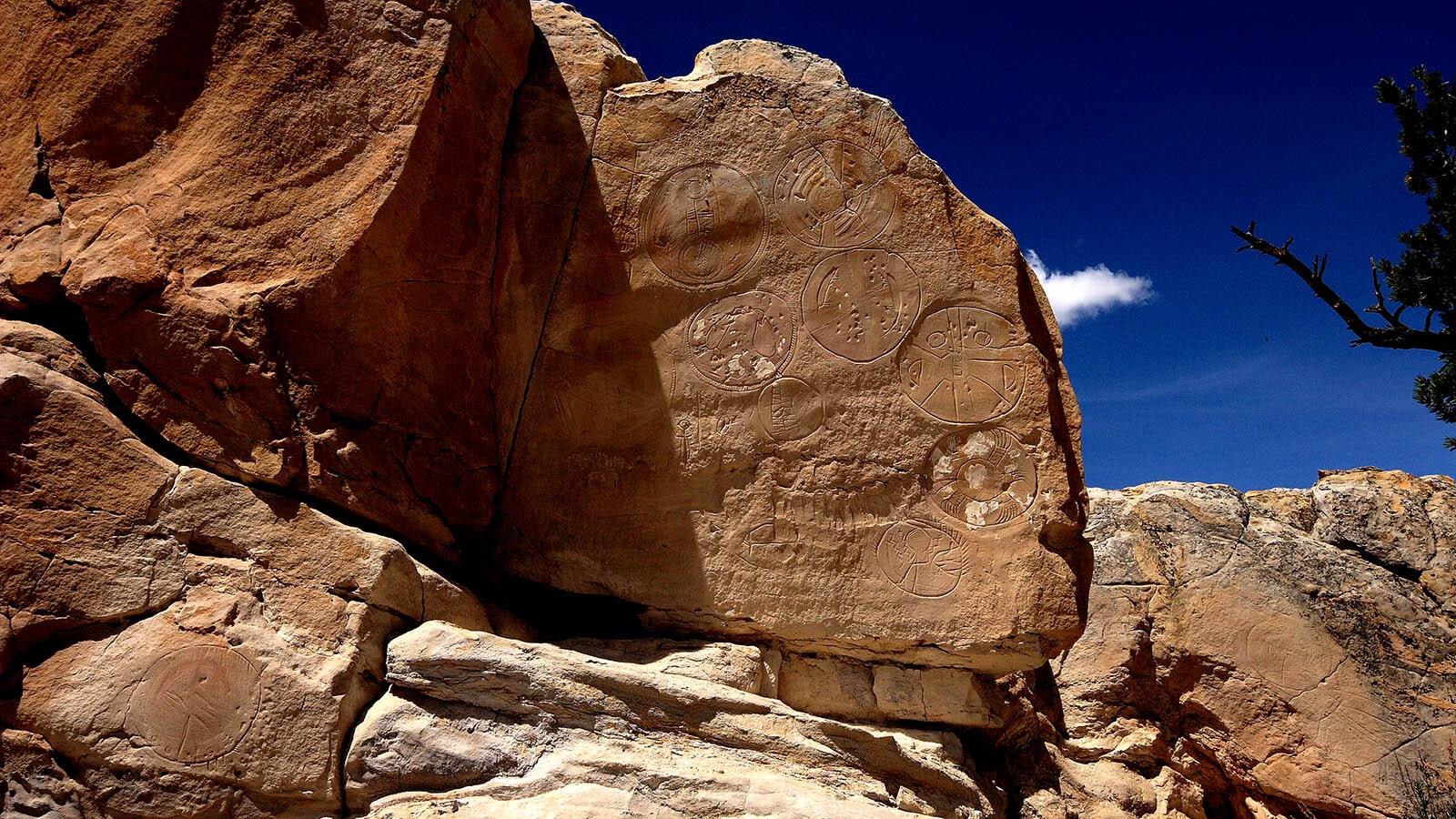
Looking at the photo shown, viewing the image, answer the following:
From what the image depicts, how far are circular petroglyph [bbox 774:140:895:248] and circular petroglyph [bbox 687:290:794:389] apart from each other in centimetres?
39

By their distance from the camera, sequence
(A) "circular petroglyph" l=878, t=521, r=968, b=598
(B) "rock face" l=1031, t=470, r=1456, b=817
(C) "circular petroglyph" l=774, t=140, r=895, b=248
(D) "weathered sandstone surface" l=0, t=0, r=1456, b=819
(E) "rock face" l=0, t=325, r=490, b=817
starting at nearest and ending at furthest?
(E) "rock face" l=0, t=325, r=490, b=817, (D) "weathered sandstone surface" l=0, t=0, r=1456, b=819, (A) "circular petroglyph" l=878, t=521, r=968, b=598, (C) "circular petroglyph" l=774, t=140, r=895, b=248, (B) "rock face" l=1031, t=470, r=1456, b=817

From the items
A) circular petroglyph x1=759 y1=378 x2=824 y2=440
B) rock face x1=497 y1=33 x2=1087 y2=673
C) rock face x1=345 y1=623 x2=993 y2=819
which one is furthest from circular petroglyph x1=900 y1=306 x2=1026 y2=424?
rock face x1=345 y1=623 x2=993 y2=819

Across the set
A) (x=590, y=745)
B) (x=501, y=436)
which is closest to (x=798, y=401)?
(x=501, y=436)

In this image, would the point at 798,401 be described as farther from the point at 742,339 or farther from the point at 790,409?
the point at 742,339

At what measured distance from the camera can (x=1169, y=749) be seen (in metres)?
6.09

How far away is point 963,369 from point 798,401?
2.48 feet

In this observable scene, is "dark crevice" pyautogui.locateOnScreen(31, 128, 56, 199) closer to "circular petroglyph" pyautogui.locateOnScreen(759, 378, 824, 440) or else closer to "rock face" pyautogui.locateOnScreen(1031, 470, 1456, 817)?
"circular petroglyph" pyautogui.locateOnScreen(759, 378, 824, 440)

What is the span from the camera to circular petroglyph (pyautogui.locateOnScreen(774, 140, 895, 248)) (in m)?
4.76

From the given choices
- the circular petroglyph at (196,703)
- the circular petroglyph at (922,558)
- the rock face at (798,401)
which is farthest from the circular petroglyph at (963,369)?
the circular petroglyph at (196,703)

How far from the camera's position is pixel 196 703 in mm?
3553

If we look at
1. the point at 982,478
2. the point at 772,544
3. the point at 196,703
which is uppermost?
the point at 982,478

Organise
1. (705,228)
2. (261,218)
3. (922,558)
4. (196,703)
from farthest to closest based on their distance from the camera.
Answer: (705,228)
(922,558)
(261,218)
(196,703)

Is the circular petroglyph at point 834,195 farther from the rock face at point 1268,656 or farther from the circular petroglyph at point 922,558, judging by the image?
the rock face at point 1268,656

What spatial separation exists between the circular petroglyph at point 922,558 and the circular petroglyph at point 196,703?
8.41 ft
